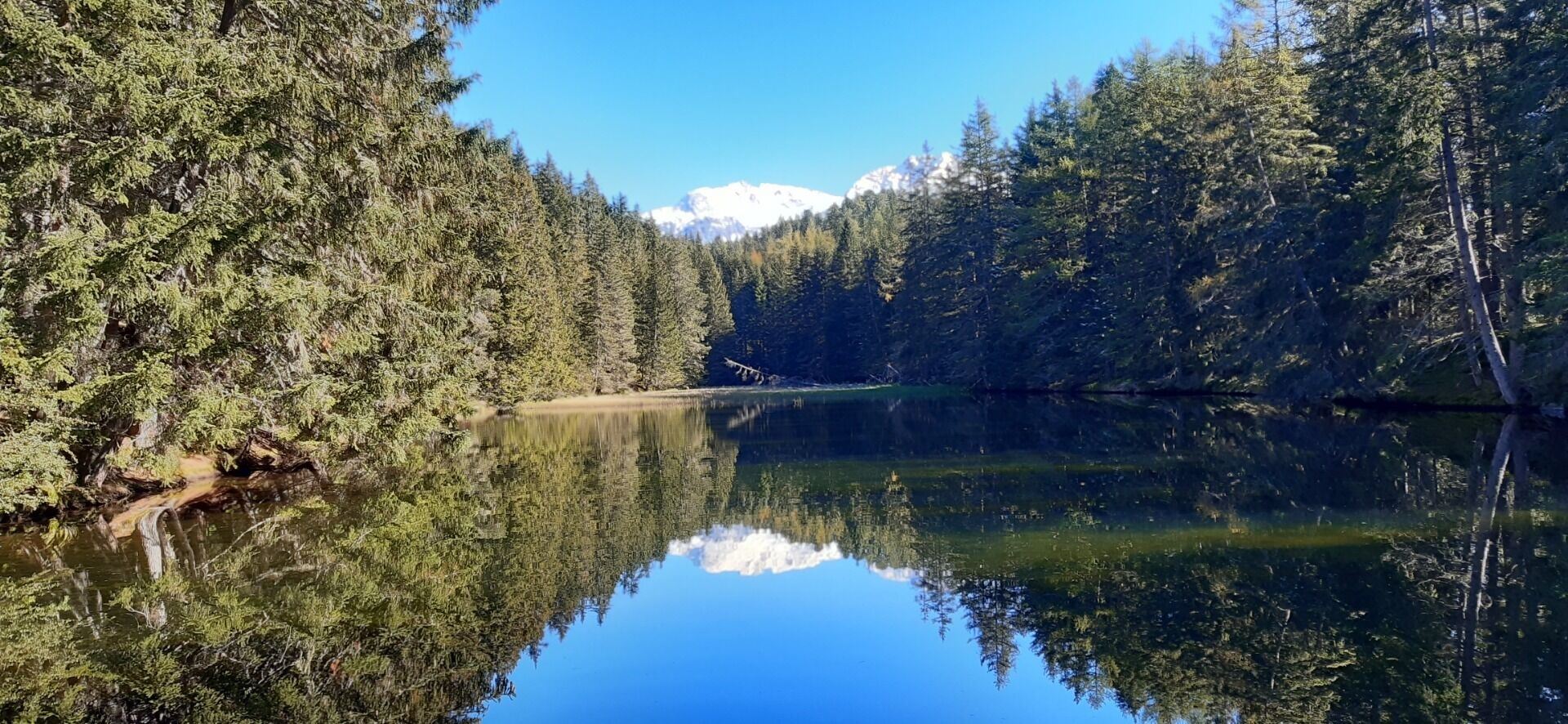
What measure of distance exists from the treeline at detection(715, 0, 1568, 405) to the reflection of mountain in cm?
1521

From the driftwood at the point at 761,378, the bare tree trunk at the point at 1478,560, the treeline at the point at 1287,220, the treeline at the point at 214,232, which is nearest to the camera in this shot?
the bare tree trunk at the point at 1478,560

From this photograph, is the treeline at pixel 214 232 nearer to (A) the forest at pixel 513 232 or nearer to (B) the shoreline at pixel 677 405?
(A) the forest at pixel 513 232

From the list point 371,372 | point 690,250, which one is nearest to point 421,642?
point 371,372

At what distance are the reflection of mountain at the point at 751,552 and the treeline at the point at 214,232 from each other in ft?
17.4

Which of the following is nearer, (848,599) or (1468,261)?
(848,599)

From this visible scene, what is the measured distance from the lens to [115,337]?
36.2ft

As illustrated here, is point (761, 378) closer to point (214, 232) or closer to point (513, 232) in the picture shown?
point (513, 232)

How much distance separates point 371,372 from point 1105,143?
38599mm

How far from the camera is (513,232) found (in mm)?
40312

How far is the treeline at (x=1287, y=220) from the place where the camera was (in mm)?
19875

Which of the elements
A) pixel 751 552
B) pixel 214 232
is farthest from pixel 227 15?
pixel 751 552

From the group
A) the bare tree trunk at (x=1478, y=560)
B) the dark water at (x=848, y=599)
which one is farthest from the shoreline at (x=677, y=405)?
the bare tree trunk at (x=1478, y=560)

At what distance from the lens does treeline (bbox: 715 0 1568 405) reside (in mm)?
19875

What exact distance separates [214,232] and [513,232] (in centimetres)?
3176
